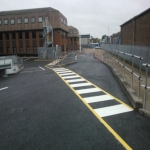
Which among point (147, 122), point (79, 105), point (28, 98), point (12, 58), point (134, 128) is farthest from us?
point (12, 58)

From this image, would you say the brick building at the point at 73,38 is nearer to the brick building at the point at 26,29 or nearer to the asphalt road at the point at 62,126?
the brick building at the point at 26,29

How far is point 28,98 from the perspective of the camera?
28.1ft

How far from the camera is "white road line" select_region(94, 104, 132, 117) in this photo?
6527mm

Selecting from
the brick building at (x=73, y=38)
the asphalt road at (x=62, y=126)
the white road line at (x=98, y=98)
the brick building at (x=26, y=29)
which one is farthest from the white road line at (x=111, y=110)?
the brick building at (x=73, y=38)

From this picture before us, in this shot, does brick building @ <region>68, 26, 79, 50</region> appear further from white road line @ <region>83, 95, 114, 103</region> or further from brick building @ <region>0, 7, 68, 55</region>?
white road line @ <region>83, 95, 114, 103</region>

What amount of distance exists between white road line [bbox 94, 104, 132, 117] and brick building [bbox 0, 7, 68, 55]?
132ft

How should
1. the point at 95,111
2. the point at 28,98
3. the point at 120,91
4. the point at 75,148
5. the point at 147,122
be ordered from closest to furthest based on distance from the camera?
the point at 75,148 < the point at 147,122 < the point at 95,111 < the point at 28,98 < the point at 120,91

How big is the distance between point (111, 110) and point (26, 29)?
146ft

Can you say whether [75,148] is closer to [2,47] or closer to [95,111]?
[95,111]

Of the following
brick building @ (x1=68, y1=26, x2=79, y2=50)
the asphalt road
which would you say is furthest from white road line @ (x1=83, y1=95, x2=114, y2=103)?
brick building @ (x1=68, y1=26, x2=79, y2=50)

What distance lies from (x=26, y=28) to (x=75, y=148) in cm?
4661

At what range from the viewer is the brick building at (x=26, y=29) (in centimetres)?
4531

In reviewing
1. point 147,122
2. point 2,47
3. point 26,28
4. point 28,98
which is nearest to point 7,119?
point 28,98

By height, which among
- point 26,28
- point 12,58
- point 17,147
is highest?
point 26,28
